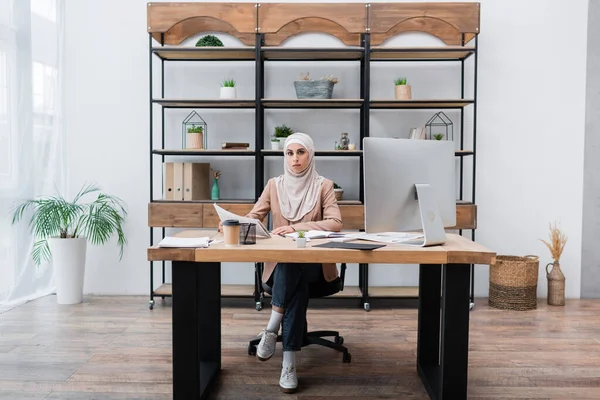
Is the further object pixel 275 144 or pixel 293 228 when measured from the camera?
pixel 275 144

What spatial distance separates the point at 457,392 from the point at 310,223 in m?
1.07

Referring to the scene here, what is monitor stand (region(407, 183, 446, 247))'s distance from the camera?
2186 millimetres

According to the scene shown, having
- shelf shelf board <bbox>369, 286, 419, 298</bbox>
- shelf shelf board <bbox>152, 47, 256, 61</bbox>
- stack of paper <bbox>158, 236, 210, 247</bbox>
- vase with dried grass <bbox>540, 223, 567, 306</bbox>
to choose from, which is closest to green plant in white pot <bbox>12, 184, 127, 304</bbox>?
shelf shelf board <bbox>152, 47, 256, 61</bbox>

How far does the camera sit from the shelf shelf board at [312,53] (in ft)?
13.1

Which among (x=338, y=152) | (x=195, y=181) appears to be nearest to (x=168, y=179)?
(x=195, y=181)

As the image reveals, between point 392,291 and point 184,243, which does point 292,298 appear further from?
point 392,291

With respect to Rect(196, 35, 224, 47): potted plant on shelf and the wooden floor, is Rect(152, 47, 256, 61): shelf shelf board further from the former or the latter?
the wooden floor

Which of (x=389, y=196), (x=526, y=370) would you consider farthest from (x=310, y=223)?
(x=526, y=370)

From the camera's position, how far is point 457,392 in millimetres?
2193

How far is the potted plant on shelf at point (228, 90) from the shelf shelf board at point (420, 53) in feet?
3.50

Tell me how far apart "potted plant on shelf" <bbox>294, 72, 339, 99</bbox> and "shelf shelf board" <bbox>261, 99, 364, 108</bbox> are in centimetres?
5

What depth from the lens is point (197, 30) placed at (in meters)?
4.31

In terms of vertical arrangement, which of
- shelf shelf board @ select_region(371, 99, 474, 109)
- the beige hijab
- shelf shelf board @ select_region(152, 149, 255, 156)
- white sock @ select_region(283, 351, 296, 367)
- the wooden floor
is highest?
shelf shelf board @ select_region(371, 99, 474, 109)

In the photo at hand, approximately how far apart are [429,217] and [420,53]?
2.34 m
